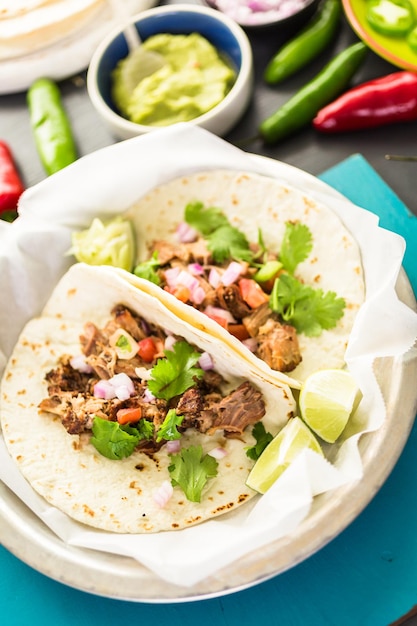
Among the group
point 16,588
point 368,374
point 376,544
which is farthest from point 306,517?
point 16,588

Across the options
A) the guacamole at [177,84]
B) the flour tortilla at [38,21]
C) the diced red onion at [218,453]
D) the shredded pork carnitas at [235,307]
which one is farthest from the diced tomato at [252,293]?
the flour tortilla at [38,21]

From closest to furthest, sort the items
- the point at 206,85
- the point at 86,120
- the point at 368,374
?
the point at 368,374
the point at 206,85
the point at 86,120

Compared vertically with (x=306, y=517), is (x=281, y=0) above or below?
above

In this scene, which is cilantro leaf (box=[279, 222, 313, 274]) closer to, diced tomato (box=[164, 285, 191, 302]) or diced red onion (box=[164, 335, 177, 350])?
diced tomato (box=[164, 285, 191, 302])

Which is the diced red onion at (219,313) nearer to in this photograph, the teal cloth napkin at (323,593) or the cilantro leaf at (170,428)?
the cilantro leaf at (170,428)

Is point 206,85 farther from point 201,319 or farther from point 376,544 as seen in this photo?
point 376,544

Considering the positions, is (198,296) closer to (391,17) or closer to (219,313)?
(219,313)

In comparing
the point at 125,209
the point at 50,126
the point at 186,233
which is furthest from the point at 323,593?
the point at 50,126

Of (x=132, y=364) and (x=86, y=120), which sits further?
(x=86, y=120)
